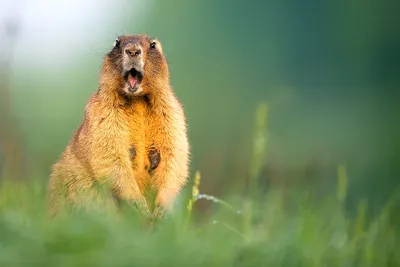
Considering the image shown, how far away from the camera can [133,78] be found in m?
6.02

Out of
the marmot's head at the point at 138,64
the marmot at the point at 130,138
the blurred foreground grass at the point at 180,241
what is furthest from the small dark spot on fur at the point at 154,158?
the blurred foreground grass at the point at 180,241

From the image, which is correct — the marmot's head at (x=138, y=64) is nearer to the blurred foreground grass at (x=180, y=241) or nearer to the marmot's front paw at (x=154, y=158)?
the marmot's front paw at (x=154, y=158)

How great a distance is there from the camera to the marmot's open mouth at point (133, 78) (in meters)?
5.97

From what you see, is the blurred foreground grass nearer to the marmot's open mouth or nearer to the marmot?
the marmot

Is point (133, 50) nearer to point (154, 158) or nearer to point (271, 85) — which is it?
point (154, 158)

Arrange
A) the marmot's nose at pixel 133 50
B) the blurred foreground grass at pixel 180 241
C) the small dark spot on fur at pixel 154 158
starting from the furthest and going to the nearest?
the small dark spot on fur at pixel 154 158
the marmot's nose at pixel 133 50
the blurred foreground grass at pixel 180 241

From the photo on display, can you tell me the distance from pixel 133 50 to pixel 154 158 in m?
0.71

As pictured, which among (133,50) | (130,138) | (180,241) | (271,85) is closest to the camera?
(180,241)

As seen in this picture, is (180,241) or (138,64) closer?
(180,241)

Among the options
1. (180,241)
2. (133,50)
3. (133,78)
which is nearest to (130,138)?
(133,78)

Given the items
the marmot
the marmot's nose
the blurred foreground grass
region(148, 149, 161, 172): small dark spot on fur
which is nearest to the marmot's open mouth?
the marmot

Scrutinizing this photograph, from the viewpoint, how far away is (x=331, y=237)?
5.35 m

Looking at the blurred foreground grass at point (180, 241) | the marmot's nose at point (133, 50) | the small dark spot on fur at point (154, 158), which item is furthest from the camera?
the small dark spot on fur at point (154, 158)

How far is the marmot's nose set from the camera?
5918 mm
